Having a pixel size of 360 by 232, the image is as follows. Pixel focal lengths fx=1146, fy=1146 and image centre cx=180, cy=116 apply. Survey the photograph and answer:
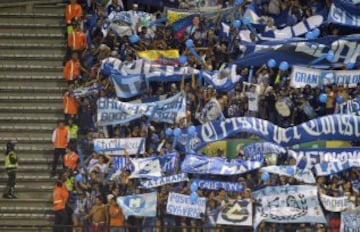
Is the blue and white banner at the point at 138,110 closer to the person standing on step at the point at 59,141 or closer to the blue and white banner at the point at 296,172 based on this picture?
the person standing on step at the point at 59,141

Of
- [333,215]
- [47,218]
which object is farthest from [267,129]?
[47,218]

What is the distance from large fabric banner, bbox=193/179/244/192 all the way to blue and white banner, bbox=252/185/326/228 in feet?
1.71

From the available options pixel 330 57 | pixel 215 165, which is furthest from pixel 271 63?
pixel 215 165

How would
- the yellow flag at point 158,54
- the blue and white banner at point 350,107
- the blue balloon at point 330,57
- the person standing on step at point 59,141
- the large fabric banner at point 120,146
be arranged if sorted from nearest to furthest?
the large fabric banner at point 120,146 → the person standing on step at point 59,141 → the blue and white banner at point 350,107 → the blue balloon at point 330,57 → the yellow flag at point 158,54

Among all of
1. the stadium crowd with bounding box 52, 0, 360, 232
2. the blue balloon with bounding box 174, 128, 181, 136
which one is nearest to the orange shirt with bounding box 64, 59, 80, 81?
the stadium crowd with bounding box 52, 0, 360, 232

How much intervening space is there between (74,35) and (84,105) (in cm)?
270

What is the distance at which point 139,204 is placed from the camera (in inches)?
1030

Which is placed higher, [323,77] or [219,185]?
[323,77]

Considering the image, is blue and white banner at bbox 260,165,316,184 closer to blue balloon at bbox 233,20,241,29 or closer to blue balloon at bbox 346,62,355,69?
blue balloon at bbox 346,62,355,69

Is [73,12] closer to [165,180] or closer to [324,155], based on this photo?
[165,180]

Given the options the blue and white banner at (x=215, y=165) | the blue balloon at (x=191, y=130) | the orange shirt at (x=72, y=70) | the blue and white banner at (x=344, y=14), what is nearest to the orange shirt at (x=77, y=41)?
the orange shirt at (x=72, y=70)

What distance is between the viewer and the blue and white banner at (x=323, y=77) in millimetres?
29422

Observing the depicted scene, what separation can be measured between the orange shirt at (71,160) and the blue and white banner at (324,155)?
5.15m

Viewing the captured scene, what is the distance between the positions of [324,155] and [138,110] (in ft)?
15.9
